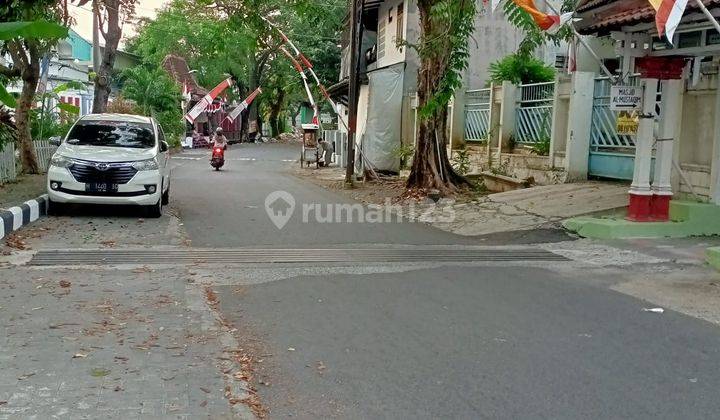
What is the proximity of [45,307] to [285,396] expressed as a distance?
10.1 ft

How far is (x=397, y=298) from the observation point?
7297 millimetres

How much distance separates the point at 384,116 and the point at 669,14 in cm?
1625

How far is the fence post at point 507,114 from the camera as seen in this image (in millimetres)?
17875

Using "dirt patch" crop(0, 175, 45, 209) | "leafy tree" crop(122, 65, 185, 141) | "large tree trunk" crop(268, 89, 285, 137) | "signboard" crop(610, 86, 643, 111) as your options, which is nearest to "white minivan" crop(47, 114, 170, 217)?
"dirt patch" crop(0, 175, 45, 209)

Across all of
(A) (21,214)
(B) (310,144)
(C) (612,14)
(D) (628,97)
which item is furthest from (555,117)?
(B) (310,144)

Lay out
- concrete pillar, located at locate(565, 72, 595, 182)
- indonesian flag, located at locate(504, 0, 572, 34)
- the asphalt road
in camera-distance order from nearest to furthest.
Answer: the asphalt road → indonesian flag, located at locate(504, 0, 572, 34) → concrete pillar, located at locate(565, 72, 595, 182)

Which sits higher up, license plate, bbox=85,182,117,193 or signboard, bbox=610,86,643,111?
signboard, bbox=610,86,643,111

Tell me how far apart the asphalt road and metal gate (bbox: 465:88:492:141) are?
10.8 m

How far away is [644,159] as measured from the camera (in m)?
10.7

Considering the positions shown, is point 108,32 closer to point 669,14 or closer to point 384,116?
point 384,116

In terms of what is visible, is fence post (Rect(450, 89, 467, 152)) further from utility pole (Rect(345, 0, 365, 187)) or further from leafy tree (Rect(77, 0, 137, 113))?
leafy tree (Rect(77, 0, 137, 113))

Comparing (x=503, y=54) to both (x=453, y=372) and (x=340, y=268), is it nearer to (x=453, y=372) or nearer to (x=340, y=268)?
(x=340, y=268)

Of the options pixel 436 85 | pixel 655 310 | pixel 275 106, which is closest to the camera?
pixel 655 310

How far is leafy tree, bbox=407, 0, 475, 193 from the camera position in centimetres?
1515
